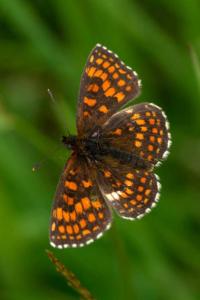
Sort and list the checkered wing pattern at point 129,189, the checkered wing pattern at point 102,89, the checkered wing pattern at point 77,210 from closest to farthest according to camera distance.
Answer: the checkered wing pattern at point 77,210, the checkered wing pattern at point 129,189, the checkered wing pattern at point 102,89

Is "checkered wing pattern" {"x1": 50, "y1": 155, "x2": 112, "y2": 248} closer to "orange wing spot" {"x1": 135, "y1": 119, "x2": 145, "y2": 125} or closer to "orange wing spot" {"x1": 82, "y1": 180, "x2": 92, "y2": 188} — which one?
"orange wing spot" {"x1": 82, "y1": 180, "x2": 92, "y2": 188}

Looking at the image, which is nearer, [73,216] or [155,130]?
[73,216]

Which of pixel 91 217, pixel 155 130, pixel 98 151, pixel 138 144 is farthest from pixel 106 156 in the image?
pixel 91 217

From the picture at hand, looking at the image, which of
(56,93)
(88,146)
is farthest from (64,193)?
(56,93)

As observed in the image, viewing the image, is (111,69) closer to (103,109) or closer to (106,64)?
(106,64)

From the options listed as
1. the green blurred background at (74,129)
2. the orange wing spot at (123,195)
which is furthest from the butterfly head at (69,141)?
the green blurred background at (74,129)

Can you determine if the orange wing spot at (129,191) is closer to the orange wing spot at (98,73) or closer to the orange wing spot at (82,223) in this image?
the orange wing spot at (82,223)

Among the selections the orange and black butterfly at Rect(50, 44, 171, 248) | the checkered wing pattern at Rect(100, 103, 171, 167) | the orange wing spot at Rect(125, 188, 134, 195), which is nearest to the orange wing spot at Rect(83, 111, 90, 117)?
the orange and black butterfly at Rect(50, 44, 171, 248)
